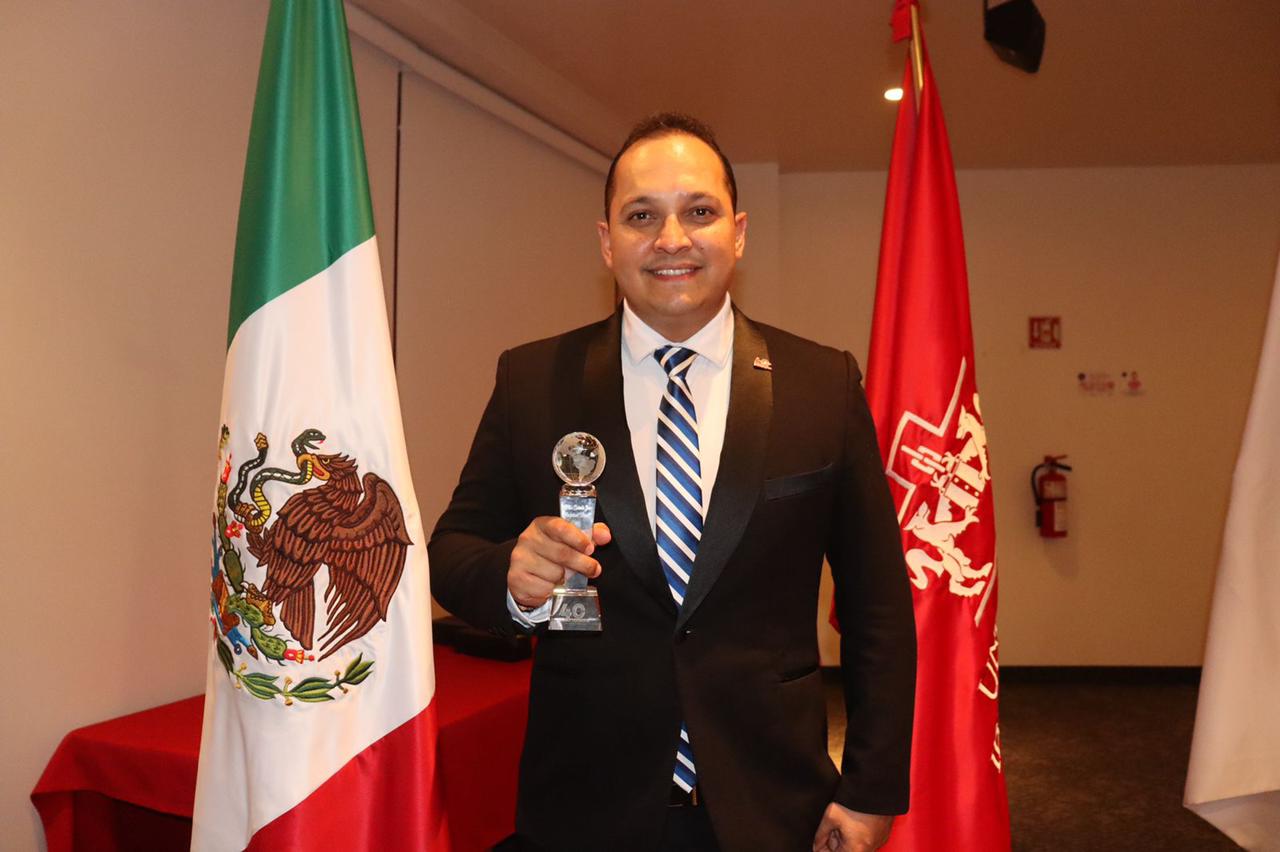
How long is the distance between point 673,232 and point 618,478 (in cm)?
37

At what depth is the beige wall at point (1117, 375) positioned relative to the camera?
5.86 metres

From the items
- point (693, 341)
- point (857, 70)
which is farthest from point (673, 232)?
point (857, 70)

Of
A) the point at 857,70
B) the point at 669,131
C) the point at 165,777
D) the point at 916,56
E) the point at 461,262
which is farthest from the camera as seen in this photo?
the point at 857,70

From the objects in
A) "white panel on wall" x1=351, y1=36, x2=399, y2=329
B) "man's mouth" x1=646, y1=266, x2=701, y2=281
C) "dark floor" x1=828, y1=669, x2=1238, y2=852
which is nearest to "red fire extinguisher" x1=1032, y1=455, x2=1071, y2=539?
"dark floor" x1=828, y1=669, x2=1238, y2=852

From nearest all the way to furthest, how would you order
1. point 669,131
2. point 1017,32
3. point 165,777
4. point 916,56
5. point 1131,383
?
point 669,131 < point 165,777 < point 916,56 < point 1017,32 < point 1131,383

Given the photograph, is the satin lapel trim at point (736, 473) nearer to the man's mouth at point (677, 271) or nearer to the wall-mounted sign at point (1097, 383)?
the man's mouth at point (677, 271)

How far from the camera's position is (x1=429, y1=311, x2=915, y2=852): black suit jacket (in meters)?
1.32

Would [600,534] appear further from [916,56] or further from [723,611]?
[916,56]

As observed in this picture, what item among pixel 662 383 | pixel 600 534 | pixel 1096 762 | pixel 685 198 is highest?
pixel 685 198

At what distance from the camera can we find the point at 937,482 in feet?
7.51

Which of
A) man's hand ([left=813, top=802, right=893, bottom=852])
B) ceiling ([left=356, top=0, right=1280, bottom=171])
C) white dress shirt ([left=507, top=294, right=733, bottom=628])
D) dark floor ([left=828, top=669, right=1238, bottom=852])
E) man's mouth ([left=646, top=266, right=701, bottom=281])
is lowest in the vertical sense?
dark floor ([left=828, top=669, right=1238, bottom=852])

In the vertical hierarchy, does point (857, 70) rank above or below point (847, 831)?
above

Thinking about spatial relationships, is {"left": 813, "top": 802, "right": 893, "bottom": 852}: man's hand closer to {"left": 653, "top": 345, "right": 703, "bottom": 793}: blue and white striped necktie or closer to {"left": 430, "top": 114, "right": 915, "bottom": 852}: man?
{"left": 430, "top": 114, "right": 915, "bottom": 852}: man

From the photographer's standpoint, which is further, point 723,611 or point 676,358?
point 676,358
